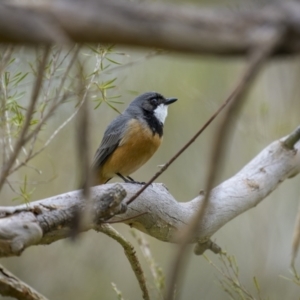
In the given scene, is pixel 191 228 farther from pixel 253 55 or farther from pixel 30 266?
pixel 30 266

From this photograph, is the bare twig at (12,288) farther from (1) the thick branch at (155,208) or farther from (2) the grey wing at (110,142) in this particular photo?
(2) the grey wing at (110,142)

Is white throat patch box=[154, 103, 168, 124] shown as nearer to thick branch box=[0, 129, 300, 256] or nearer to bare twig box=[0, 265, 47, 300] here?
thick branch box=[0, 129, 300, 256]

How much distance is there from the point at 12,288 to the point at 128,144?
206 centimetres

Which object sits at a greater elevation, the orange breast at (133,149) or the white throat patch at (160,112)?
the white throat patch at (160,112)

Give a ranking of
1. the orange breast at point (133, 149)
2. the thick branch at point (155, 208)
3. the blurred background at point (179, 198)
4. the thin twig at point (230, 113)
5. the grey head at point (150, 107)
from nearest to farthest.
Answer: the thin twig at point (230, 113) < the thick branch at point (155, 208) < the orange breast at point (133, 149) < the grey head at point (150, 107) < the blurred background at point (179, 198)

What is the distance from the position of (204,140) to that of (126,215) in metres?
4.13

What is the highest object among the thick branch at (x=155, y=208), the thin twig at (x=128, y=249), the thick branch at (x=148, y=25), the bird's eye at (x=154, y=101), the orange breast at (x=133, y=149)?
the bird's eye at (x=154, y=101)

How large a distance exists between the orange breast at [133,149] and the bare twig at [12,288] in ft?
6.44

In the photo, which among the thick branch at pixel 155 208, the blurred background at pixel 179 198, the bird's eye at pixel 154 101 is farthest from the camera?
the blurred background at pixel 179 198

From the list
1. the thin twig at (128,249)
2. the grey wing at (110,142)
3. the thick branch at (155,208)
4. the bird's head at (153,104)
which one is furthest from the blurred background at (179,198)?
the thin twig at (128,249)

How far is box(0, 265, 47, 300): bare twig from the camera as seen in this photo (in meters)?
2.24

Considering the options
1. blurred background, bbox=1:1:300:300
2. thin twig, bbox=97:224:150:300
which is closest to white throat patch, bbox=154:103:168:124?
blurred background, bbox=1:1:300:300

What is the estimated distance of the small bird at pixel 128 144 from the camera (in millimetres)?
4203

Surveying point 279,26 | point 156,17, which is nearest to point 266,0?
point 279,26
